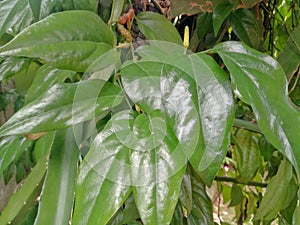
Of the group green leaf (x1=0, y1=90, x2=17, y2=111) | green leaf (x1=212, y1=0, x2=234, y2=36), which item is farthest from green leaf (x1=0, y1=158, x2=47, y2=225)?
green leaf (x1=0, y1=90, x2=17, y2=111)

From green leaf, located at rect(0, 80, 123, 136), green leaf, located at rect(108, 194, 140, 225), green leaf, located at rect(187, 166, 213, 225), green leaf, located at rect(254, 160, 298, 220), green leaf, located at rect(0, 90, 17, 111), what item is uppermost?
green leaf, located at rect(0, 80, 123, 136)

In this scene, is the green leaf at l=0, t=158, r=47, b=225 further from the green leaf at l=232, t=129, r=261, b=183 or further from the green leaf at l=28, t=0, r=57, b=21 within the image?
the green leaf at l=232, t=129, r=261, b=183

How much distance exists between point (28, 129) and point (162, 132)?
76 millimetres

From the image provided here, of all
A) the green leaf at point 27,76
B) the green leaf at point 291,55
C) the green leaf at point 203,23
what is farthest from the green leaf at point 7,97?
the green leaf at point 291,55

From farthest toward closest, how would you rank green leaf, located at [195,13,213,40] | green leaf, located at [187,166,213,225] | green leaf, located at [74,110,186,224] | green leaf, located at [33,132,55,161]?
green leaf, located at [195,13,213,40]
green leaf, located at [187,166,213,225]
green leaf, located at [33,132,55,161]
green leaf, located at [74,110,186,224]

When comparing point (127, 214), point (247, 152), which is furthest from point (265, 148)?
point (127, 214)

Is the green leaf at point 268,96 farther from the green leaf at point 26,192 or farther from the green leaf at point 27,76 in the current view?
the green leaf at point 27,76

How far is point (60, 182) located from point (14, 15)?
0.14 meters

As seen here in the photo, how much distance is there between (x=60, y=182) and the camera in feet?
1.02

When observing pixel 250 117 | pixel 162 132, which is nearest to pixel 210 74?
pixel 162 132

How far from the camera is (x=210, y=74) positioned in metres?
0.27

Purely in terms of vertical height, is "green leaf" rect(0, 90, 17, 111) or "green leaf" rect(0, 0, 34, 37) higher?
"green leaf" rect(0, 0, 34, 37)

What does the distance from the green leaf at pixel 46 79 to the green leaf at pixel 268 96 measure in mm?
140

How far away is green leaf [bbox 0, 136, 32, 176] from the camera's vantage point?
1.14 ft
